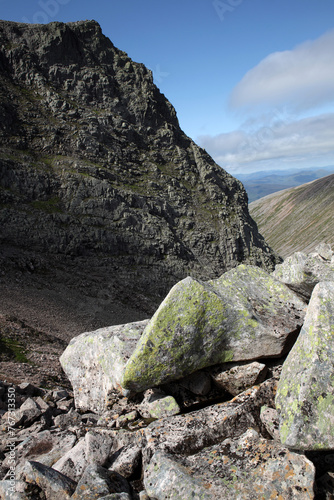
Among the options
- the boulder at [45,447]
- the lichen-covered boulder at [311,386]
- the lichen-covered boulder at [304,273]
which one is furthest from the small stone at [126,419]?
the lichen-covered boulder at [304,273]

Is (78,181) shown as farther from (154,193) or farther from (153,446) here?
(153,446)

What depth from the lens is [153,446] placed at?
31.1 ft

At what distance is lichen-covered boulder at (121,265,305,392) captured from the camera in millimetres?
11320

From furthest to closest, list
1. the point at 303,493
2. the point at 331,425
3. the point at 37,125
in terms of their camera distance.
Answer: the point at 37,125
the point at 331,425
the point at 303,493

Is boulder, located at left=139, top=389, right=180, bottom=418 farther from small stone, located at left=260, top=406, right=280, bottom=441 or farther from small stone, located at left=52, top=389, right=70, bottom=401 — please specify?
small stone, located at left=52, top=389, right=70, bottom=401

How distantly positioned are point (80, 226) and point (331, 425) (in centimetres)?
9485

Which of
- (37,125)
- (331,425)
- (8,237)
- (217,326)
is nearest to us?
(331,425)

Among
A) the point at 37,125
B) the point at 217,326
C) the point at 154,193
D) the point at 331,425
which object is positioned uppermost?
the point at 37,125

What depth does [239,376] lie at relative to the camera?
11.8m

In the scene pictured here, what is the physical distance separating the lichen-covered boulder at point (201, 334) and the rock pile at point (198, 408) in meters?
0.04

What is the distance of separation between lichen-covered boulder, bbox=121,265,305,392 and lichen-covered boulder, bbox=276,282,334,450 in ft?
8.41

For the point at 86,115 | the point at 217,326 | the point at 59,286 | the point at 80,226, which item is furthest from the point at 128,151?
the point at 217,326

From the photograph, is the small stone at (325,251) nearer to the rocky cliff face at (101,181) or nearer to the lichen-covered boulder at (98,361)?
the lichen-covered boulder at (98,361)

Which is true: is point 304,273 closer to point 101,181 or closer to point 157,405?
point 157,405
